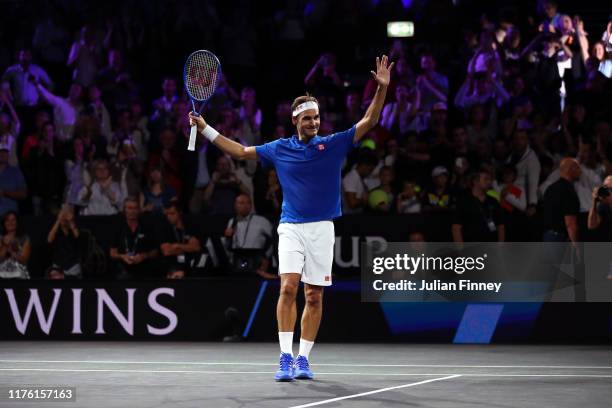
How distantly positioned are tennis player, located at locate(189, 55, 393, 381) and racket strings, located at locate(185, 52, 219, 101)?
0.45 metres

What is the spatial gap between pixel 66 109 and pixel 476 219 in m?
7.37

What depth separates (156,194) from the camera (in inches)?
677

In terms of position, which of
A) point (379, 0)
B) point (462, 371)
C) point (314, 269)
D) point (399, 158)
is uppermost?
point (379, 0)

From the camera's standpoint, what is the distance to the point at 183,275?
623 inches

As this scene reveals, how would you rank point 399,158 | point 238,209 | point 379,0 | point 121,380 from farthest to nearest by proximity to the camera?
1. point 379,0
2. point 399,158
3. point 238,209
4. point 121,380

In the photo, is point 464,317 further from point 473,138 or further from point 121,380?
point 121,380

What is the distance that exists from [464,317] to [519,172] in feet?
9.08

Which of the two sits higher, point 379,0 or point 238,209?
point 379,0

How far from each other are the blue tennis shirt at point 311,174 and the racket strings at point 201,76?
33.9 inches

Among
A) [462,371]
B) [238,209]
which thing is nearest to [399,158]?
[238,209]

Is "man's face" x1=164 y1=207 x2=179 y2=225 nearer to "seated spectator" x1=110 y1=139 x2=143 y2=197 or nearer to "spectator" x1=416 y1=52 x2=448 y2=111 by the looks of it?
"seated spectator" x1=110 y1=139 x2=143 y2=197

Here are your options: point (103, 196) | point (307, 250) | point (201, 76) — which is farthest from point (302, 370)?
point (103, 196)

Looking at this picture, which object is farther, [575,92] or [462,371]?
[575,92]

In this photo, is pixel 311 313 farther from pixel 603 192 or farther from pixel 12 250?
pixel 12 250
